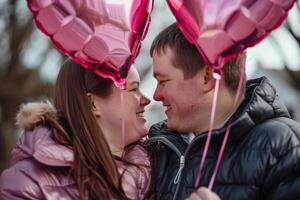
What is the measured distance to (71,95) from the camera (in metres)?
2.83

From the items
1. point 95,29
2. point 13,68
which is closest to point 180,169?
point 95,29

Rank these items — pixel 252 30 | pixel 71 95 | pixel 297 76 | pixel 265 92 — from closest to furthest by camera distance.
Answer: pixel 252 30
pixel 265 92
pixel 71 95
pixel 297 76

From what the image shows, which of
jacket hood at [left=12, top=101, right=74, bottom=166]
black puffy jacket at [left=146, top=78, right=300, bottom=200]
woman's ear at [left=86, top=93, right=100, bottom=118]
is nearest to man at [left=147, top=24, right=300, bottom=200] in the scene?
black puffy jacket at [left=146, top=78, right=300, bottom=200]

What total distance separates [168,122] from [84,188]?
14.9 inches

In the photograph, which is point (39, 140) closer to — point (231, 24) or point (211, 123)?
point (211, 123)

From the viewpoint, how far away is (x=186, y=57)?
8.70ft

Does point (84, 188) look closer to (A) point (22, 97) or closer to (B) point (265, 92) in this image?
(B) point (265, 92)

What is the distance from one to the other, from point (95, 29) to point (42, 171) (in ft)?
1.75

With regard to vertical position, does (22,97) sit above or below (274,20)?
below

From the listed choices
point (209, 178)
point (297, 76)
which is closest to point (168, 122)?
point (209, 178)

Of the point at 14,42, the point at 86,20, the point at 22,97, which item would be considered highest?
the point at 86,20

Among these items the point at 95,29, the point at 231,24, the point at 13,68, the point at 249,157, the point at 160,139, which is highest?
the point at 95,29

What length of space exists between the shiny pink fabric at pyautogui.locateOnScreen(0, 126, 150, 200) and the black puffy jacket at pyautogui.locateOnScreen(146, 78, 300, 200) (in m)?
0.10

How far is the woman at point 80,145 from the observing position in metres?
2.66
